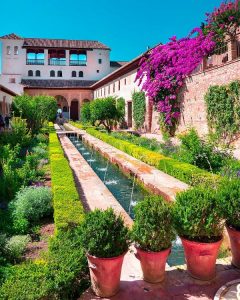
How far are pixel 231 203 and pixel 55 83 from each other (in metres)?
42.6

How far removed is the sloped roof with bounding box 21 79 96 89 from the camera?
41688 millimetres

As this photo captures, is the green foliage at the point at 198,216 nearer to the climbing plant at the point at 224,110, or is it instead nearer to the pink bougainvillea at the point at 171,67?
the climbing plant at the point at 224,110

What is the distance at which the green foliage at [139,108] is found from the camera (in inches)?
852

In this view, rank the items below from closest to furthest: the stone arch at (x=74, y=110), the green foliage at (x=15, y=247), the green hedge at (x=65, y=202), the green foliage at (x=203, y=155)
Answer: the green foliage at (x=15, y=247) < the green hedge at (x=65, y=202) < the green foliage at (x=203, y=155) < the stone arch at (x=74, y=110)

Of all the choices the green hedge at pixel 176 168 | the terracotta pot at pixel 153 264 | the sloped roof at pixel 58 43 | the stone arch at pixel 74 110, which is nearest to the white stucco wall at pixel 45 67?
the sloped roof at pixel 58 43

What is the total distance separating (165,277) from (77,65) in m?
46.4

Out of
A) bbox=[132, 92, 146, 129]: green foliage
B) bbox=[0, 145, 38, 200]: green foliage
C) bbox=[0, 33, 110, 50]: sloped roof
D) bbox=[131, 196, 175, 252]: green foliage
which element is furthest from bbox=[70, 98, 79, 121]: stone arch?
bbox=[131, 196, 175, 252]: green foliage

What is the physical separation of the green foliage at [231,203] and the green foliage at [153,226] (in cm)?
65

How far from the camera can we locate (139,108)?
73.2ft

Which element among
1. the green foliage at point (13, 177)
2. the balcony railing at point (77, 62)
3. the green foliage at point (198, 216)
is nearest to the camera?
the green foliage at point (198, 216)

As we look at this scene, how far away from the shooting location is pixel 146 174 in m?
8.55

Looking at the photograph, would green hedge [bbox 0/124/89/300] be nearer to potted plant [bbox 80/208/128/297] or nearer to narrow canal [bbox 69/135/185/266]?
potted plant [bbox 80/208/128/297]

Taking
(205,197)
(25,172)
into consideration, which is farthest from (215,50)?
(205,197)

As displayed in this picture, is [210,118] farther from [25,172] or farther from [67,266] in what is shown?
[67,266]
